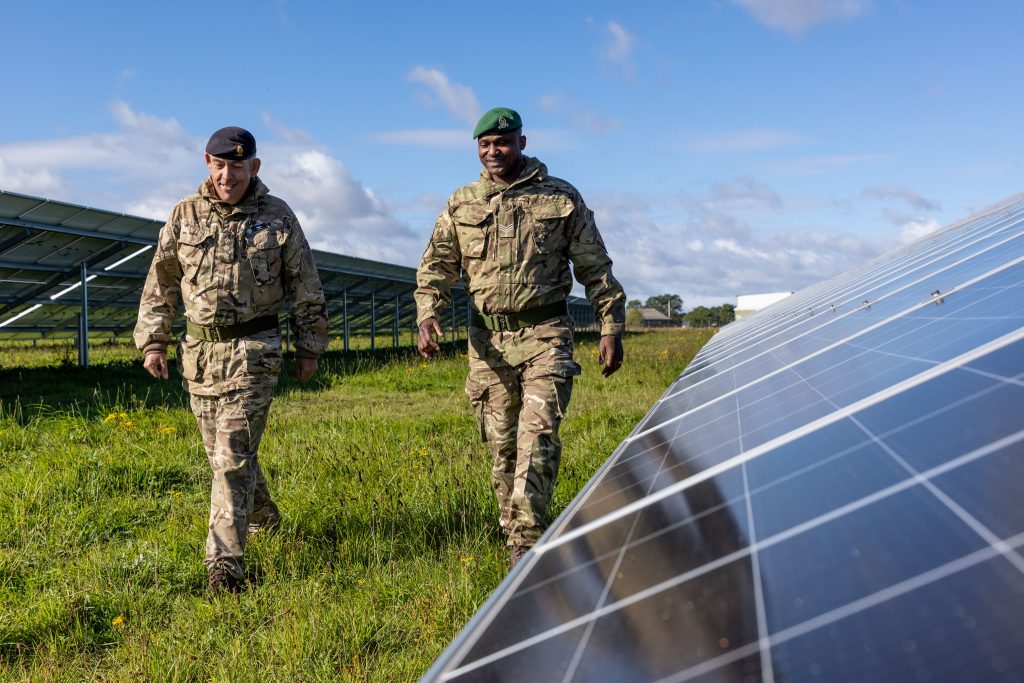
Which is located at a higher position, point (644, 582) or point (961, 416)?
point (961, 416)

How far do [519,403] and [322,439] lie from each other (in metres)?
2.94

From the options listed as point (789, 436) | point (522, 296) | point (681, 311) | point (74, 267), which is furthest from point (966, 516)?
point (681, 311)

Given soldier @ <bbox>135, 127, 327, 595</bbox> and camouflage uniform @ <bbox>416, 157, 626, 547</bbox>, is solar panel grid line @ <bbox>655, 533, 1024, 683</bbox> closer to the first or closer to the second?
camouflage uniform @ <bbox>416, 157, 626, 547</bbox>

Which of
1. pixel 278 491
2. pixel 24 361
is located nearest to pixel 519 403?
pixel 278 491

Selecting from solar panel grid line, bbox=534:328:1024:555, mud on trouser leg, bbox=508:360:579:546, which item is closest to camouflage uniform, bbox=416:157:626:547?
mud on trouser leg, bbox=508:360:579:546

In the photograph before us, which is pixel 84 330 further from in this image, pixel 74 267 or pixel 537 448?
pixel 537 448

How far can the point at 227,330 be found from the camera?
3.95 m

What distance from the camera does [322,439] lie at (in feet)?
21.6

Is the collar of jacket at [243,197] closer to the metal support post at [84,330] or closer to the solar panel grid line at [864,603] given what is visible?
the solar panel grid line at [864,603]

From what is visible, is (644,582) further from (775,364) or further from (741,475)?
(775,364)

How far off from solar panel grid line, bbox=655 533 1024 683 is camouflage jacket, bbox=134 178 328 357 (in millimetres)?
3355

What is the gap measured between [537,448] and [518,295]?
0.69 meters

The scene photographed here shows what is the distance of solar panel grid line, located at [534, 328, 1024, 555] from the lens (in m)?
1.87

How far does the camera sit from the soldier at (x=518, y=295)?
3816mm
